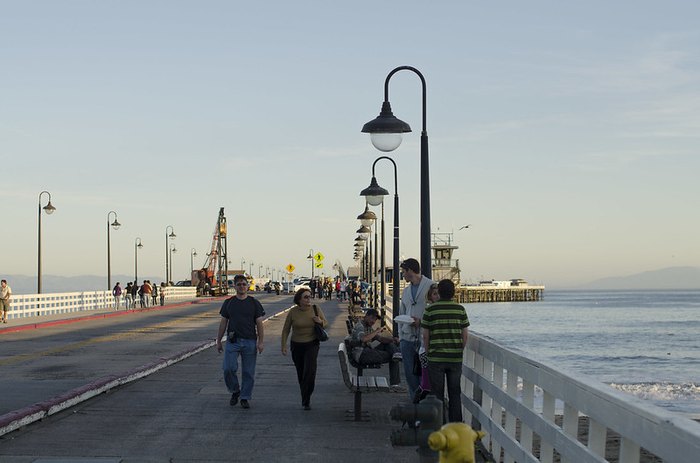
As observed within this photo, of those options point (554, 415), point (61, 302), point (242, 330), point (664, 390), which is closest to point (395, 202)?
→ point (664, 390)

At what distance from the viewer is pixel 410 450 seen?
10.9 m

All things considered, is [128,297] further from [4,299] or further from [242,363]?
[242,363]

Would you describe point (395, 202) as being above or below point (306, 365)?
above

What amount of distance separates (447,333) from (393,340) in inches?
137

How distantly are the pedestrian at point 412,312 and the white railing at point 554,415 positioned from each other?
84 centimetres

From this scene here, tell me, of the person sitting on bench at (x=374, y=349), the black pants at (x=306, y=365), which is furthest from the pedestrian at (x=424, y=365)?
the black pants at (x=306, y=365)

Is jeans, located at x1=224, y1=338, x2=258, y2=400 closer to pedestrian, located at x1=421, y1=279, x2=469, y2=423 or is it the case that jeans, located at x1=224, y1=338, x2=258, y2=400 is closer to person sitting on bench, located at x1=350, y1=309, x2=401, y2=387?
person sitting on bench, located at x1=350, y1=309, x2=401, y2=387

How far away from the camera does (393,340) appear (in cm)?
1472

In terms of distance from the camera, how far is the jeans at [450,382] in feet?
37.0

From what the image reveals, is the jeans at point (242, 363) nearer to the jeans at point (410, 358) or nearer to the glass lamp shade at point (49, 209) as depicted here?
the jeans at point (410, 358)

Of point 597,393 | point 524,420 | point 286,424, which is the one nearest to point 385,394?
point 286,424

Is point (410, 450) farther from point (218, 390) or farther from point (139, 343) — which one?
point (139, 343)

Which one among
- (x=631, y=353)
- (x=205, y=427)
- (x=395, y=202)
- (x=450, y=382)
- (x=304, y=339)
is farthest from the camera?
(x=631, y=353)

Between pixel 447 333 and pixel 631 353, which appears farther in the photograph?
pixel 631 353
